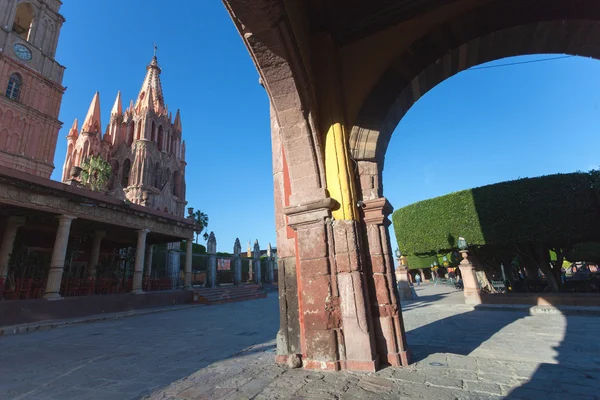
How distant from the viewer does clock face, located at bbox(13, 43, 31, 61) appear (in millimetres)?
21075

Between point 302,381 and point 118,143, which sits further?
point 118,143

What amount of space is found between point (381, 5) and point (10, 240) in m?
15.0

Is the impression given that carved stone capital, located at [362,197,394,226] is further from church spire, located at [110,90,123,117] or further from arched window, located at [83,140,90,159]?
church spire, located at [110,90,123,117]

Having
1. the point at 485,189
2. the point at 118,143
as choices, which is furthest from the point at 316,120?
the point at 118,143

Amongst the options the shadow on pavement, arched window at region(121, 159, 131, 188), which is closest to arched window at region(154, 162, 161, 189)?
arched window at region(121, 159, 131, 188)

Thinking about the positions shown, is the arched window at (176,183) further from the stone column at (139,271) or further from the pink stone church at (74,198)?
the stone column at (139,271)

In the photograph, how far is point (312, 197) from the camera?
12.1 feet

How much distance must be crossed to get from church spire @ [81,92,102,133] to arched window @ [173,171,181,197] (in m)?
9.97

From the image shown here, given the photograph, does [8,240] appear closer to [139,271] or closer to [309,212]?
[139,271]

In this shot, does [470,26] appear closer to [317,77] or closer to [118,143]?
[317,77]

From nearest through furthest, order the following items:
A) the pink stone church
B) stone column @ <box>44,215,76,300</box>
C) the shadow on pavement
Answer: the shadow on pavement
stone column @ <box>44,215,76,300</box>
the pink stone church

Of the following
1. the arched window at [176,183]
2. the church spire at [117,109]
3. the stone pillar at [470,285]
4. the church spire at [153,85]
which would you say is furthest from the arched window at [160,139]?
the stone pillar at [470,285]

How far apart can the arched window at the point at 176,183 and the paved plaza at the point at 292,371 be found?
2965cm

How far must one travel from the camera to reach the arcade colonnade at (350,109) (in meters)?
3.22
